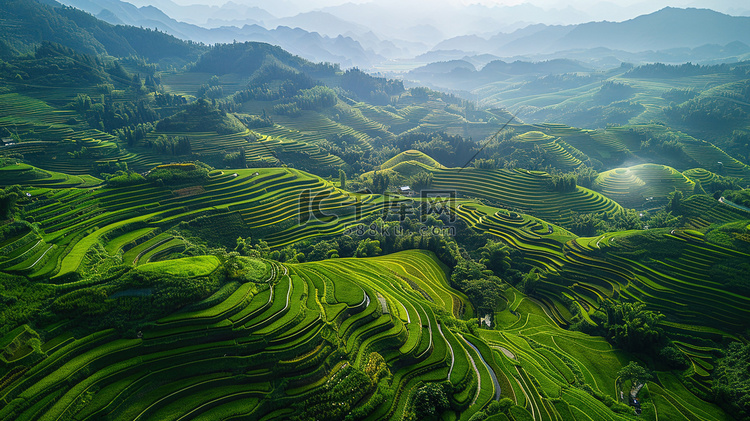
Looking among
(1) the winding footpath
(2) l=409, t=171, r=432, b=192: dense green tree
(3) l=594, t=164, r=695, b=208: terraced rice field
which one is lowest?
(3) l=594, t=164, r=695, b=208: terraced rice field

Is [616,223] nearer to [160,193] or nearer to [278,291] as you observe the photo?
[278,291]

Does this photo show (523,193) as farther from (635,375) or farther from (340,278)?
(340,278)

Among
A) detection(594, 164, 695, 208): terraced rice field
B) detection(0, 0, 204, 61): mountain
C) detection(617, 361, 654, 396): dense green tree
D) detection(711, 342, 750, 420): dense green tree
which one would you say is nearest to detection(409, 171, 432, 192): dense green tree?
detection(594, 164, 695, 208): terraced rice field

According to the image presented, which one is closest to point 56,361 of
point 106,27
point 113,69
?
point 113,69

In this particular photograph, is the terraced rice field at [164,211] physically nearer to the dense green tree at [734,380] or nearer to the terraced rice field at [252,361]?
the terraced rice field at [252,361]

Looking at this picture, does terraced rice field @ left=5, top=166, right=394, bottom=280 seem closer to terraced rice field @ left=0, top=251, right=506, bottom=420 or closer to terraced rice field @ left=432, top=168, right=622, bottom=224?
terraced rice field @ left=0, top=251, right=506, bottom=420

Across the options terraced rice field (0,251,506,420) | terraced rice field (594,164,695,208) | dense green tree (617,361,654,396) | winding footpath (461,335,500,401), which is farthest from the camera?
terraced rice field (594,164,695,208)

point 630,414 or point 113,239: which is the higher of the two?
point 113,239

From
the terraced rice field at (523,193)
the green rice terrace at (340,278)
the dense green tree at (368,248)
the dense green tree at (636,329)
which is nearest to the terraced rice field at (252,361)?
the green rice terrace at (340,278)
